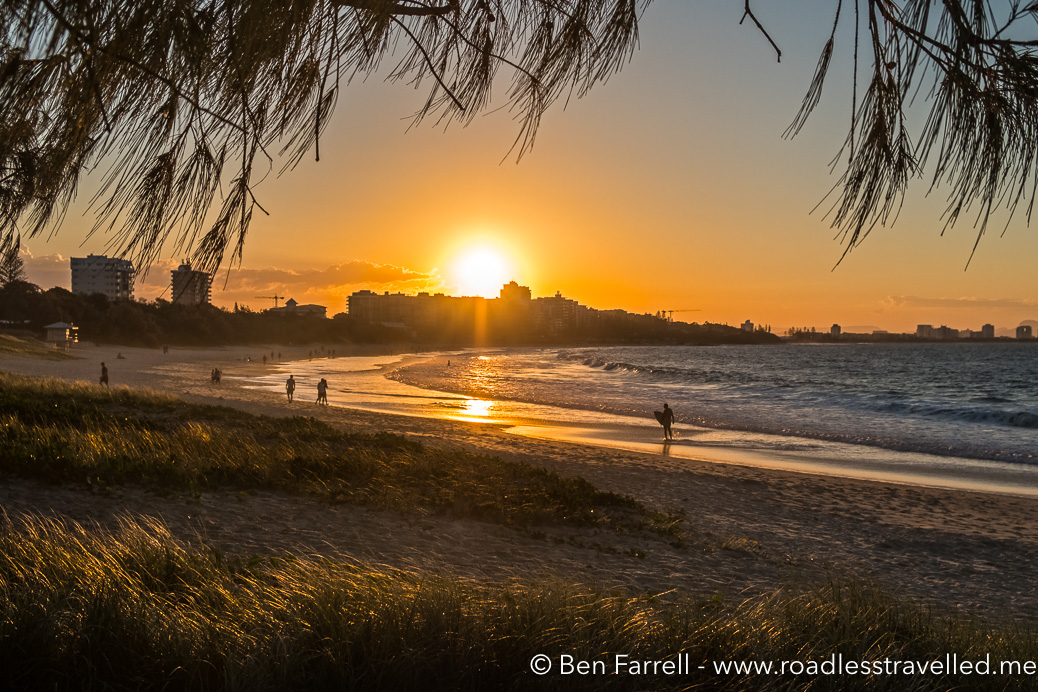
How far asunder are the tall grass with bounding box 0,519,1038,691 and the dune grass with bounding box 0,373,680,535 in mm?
4133

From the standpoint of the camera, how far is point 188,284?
2.14m

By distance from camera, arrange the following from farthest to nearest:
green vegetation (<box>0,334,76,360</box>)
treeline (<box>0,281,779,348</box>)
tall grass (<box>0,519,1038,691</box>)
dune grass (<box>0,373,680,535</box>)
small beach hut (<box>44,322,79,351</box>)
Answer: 1. treeline (<box>0,281,779,348</box>)
2. small beach hut (<box>44,322,79,351</box>)
3. green vegetation (<box>0,334,76,360</box>)
4. dune grass (<box>0,373,680,535</box>)
5. tall grass (<box>0,519,1038,691</box>)

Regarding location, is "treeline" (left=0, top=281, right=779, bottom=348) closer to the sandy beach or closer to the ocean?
the sandy beach

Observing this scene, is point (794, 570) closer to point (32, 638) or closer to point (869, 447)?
point (32, 638)

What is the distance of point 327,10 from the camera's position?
2111 millimetres

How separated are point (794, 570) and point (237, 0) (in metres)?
7.57

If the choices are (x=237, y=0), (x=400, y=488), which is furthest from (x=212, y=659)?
(x=400, y=488)

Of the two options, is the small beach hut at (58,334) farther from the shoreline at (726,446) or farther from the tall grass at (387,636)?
the tall grass at (387,636)

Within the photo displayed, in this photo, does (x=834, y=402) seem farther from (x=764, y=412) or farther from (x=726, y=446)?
(x=726, y=446)

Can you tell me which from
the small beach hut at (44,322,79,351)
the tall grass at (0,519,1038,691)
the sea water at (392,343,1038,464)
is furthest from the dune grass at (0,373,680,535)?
the small beach hut at (44,322,79,351)

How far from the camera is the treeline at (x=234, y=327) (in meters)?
64.8

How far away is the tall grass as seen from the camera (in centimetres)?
281

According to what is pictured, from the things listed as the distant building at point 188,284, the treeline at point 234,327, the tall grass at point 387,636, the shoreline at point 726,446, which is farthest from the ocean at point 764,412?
the distant building at point 188,284

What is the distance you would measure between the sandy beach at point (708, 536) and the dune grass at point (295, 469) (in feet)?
1.06
